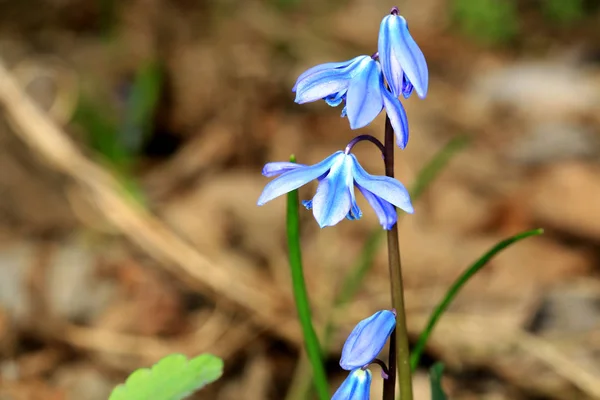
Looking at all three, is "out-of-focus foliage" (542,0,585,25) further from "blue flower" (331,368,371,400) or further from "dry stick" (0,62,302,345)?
"blue flower" (331,368,371,400)

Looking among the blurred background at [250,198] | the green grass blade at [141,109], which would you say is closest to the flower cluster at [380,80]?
the blurred background at [250,198]

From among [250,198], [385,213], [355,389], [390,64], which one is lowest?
[355,389]

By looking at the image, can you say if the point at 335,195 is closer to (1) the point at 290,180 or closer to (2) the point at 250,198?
(1) the point at 290,180

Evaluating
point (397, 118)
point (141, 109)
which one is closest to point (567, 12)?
point (141, 109)

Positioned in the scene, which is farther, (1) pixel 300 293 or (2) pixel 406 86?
(1) pixel 300 293

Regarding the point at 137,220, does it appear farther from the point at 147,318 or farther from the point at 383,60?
the point at 383,60

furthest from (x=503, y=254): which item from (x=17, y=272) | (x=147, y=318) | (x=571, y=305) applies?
(x=17, y=272)
